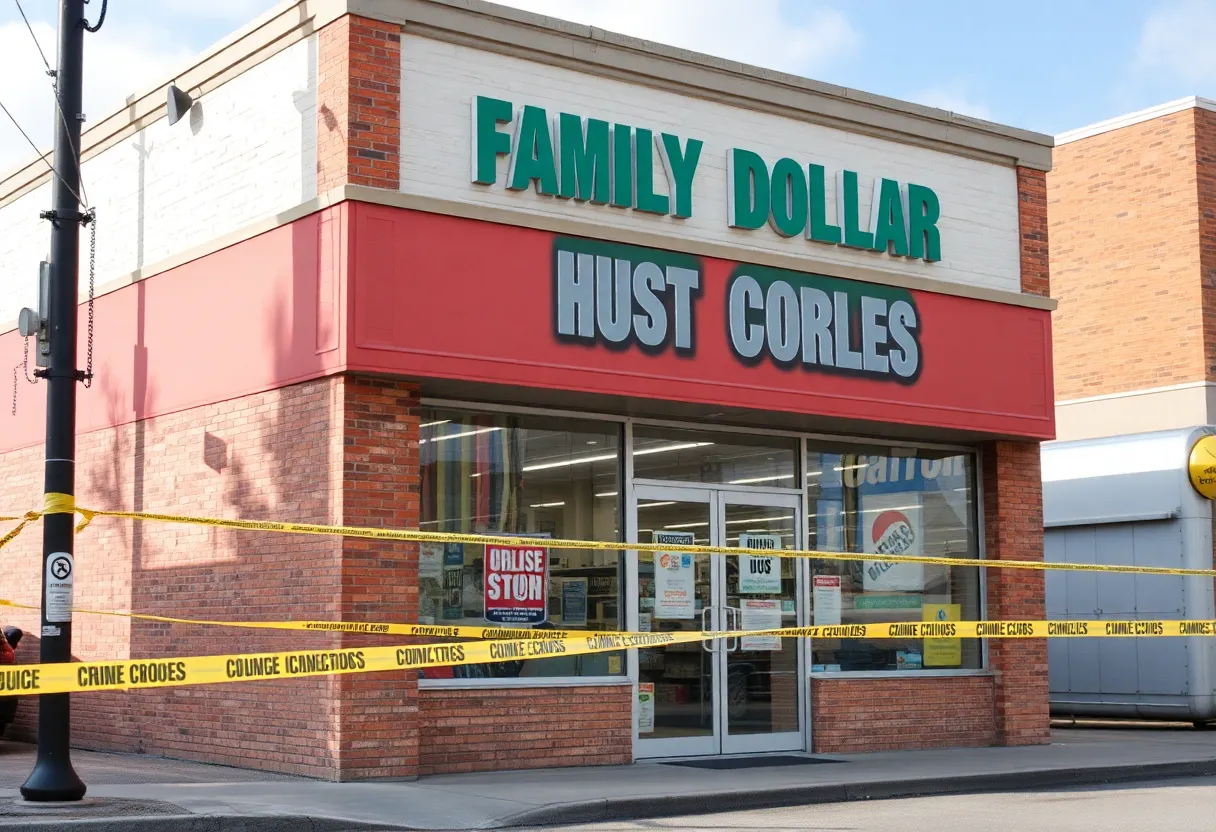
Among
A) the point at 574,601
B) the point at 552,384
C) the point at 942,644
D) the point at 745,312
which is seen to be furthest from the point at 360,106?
the point at 942,644

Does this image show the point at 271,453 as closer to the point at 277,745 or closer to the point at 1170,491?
the point at 277,745

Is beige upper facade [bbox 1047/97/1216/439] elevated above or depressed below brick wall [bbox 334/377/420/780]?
above

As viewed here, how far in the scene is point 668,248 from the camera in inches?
527

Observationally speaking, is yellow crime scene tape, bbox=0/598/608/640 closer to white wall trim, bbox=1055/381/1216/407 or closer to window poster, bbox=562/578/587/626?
window poster, bbox=562/578/587/626

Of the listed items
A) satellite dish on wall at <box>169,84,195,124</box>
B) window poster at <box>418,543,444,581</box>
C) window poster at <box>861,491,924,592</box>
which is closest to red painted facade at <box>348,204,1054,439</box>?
window poster at <box>861,491,924,592</box>

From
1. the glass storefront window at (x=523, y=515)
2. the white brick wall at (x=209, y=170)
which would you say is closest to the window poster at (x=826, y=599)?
the glass storefront window at (x=523, y=515)

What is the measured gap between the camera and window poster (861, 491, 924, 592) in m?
15.3

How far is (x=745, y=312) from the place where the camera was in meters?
13.8

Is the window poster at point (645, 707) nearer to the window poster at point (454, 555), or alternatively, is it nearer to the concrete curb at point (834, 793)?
the window poster at point (454, 555)

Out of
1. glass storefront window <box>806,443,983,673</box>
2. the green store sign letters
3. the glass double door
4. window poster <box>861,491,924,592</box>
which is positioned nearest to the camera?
the green store sign letters

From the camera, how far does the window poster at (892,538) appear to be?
15288mm

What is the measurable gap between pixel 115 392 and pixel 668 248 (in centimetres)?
551

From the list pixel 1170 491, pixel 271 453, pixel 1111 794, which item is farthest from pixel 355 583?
pixel 1170 491

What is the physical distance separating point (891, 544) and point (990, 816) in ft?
17.2
